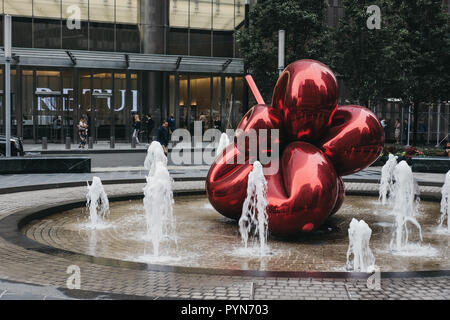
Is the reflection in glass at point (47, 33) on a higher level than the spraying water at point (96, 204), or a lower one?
higher

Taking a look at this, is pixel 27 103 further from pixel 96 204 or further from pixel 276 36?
pixel 96 204

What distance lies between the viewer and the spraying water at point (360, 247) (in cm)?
677

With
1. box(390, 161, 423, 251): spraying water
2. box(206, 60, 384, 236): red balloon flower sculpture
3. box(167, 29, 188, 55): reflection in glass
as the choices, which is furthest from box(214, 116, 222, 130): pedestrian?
box(206, 60, 384, 236): red balloon flower sculpture

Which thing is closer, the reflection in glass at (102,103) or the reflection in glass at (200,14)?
the reflection in glass at (102,103)

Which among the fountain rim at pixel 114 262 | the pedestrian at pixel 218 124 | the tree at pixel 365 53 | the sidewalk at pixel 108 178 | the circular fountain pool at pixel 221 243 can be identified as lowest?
the circular fountain pool at pixel 221 243

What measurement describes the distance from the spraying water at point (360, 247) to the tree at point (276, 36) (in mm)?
21070

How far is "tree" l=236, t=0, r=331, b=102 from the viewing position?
27.2 metres

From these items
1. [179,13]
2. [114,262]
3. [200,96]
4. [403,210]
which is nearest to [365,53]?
[200,96]

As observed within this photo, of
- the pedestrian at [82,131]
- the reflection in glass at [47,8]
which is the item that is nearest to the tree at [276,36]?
the pedestrian at [82,131]

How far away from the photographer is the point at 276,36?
28.2 metres

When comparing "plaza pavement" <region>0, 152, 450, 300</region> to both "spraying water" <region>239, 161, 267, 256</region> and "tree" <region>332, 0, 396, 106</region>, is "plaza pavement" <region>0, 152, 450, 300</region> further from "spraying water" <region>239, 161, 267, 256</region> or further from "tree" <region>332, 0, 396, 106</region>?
"tree" <region>332, 0, 396, 106</region>

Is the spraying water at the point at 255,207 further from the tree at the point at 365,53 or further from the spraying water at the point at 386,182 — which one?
the tree at the point at 365,53

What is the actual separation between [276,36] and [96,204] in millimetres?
19771

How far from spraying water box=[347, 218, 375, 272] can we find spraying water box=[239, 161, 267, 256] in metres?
1.64
